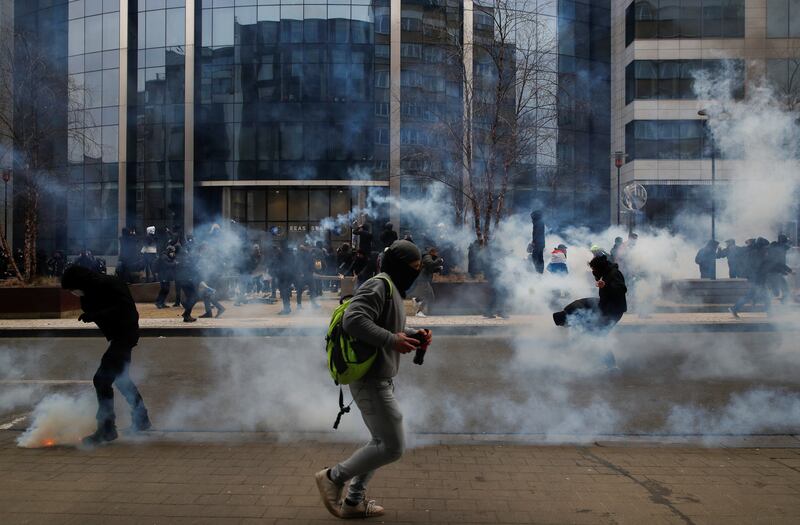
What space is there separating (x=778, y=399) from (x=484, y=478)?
12.2ft

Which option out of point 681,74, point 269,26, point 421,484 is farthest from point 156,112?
point 681,74

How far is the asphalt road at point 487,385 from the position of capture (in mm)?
5273

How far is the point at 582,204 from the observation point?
18578 millimetres

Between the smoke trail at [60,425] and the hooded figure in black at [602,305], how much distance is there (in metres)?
4.64

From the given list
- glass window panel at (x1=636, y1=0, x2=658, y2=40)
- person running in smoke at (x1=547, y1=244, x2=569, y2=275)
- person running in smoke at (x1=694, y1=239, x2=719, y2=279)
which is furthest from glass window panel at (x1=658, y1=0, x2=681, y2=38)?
person running in smoke at (x1=547, y1=244, x2=569, y2=275)

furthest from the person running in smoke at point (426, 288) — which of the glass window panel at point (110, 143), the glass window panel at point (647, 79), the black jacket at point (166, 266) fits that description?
the glass window panel at point (647, 79)

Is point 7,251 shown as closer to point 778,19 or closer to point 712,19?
point 778,19

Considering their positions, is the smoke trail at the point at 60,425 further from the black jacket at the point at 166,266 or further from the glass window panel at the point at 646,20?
the glass window panel at the point at 646,20

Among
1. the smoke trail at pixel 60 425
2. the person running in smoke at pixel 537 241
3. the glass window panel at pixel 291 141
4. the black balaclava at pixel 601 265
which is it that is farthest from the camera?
the glass window panel at pixel 291 141

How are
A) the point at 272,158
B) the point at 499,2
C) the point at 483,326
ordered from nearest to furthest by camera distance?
the point at 483,326 → the point at 499,2 → the point at 272,158

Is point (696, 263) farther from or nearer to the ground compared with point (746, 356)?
farther from the ground

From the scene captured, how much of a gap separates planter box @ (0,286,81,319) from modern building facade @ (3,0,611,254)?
105 inches

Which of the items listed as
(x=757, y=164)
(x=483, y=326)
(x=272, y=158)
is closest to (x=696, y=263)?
(x=757, y=164)

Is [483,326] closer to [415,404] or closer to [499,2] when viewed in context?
[415,404]
